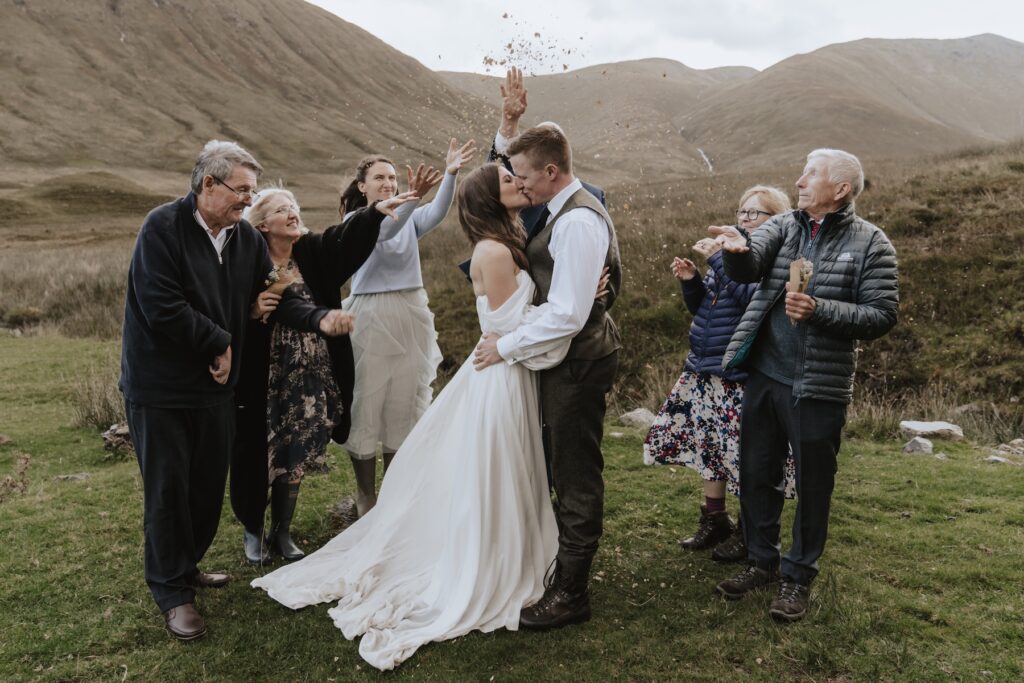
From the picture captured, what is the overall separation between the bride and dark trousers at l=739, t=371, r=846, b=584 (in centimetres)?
125

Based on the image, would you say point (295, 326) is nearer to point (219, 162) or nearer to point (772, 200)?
point (219, 162)

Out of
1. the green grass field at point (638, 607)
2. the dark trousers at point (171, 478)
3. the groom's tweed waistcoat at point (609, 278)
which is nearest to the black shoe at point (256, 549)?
the green grass field at point (638, 607)

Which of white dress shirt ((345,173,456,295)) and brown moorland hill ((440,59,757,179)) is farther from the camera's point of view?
brown moorland hill ((440,59,757,179))

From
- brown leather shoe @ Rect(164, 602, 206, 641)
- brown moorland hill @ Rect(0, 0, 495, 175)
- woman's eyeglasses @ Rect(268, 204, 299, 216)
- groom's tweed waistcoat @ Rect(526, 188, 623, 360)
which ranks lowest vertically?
brown leather shoe @ Rect(164, 602, 206, 641)

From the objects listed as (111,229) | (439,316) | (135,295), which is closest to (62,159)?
(111,229)

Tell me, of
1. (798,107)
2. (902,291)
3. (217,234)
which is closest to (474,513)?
(217,234)

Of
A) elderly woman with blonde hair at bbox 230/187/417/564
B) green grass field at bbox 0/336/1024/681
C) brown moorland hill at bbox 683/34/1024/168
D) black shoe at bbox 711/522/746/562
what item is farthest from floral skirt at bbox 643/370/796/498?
brown moorland hill at bbox 683/34/1024/168

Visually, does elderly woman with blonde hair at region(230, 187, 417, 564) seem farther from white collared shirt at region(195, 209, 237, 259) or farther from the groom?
the groom

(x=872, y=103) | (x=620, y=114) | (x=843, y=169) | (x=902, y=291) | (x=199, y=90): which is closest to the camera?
(x=843, y=169)

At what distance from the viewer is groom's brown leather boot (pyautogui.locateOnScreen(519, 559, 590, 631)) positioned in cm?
406

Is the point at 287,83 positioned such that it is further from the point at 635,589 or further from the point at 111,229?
the point at 635,589

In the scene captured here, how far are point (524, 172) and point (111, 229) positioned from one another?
1642 inches

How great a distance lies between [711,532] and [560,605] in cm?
157

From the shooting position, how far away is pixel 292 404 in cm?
496
